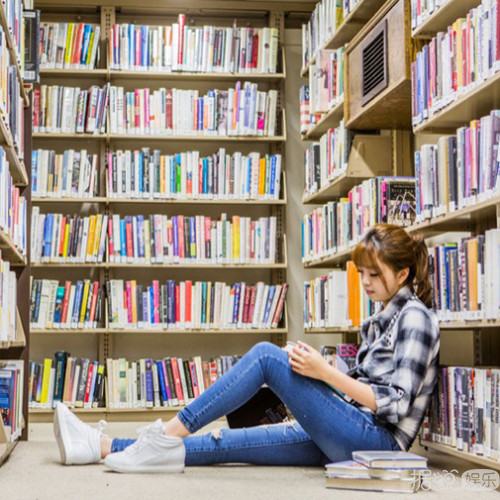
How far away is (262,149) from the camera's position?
5.34 metres

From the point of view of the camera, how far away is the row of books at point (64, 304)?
15.7 feet

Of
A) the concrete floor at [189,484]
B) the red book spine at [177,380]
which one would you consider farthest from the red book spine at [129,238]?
the concrete floor at [189,484]

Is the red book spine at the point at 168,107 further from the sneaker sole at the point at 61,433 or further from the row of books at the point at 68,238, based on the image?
the sneaker sole at the point at 61,433

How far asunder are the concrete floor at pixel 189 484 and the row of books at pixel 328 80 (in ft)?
6.11

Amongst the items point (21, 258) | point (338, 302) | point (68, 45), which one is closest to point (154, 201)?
point (68, 45)

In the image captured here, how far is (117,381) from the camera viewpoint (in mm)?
4805

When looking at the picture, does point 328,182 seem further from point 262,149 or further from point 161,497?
point 161,497

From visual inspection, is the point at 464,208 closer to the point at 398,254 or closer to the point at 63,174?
the point at 398,254

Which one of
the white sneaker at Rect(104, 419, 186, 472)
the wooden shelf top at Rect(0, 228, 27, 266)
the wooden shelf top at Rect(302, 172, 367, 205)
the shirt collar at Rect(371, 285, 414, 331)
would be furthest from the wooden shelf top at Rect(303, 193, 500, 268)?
the wooden shelf top at Rect(0, 228, 27, 266)

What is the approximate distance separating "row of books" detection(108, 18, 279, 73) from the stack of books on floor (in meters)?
3.33

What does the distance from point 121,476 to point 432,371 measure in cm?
94

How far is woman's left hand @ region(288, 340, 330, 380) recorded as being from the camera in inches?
88.7

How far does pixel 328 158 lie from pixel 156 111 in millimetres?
1321

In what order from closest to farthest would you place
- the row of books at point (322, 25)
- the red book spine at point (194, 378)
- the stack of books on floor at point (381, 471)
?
the stack of books on floor at point (381, 471), the row of books at point (322, 25), the red book spine at point (194, 378)
